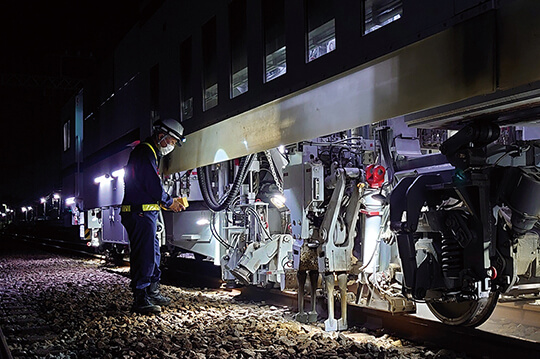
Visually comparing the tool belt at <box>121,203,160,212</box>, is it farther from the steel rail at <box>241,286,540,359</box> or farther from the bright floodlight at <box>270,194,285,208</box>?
the steel rail at <box>241,286,540,359</box>

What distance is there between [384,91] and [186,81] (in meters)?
4.08

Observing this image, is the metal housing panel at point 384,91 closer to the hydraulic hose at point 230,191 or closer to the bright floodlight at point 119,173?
the hydraulic hose at point 230,191

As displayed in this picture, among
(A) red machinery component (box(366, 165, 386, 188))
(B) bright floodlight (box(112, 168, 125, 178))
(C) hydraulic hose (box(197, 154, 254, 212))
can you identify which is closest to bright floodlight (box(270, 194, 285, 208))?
(C) hydraulic hose (box(197, 154, 254, 212))

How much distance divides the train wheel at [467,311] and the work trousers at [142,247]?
9.65 ft

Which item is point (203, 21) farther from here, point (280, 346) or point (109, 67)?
point (109, 67)

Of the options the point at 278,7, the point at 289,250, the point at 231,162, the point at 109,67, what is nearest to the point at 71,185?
the point at 109,67

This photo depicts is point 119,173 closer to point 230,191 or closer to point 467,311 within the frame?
point 230,191

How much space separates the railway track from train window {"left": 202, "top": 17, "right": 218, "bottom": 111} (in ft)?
7.75

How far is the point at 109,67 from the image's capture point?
11.3 m

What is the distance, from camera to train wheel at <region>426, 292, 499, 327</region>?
376 centimetres

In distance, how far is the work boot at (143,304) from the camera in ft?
18.8

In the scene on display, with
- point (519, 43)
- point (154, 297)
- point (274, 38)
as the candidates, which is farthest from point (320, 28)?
point (154, 297)

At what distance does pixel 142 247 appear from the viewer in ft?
19.2

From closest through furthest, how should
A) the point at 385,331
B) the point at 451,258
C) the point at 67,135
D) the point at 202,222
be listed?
the point at 451,258 → the point at 385,331 → the point at 202,222 → the point at 67,135
